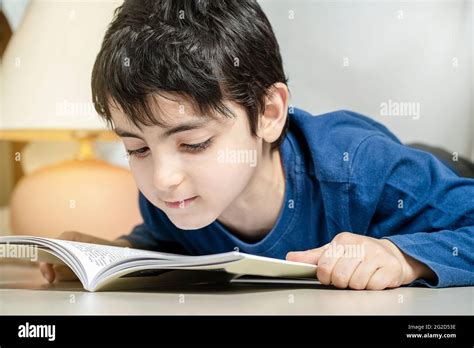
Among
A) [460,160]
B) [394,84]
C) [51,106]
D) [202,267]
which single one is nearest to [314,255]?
[202,267]

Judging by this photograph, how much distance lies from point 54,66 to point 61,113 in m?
0.09

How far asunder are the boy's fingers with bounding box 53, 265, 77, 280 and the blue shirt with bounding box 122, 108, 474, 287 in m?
0.19

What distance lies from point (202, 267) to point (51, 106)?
71 centimetres

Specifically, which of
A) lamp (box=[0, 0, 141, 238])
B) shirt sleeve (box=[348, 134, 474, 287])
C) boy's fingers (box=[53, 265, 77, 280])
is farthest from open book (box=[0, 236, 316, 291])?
lamp (box=[0, 0, 141, 238])

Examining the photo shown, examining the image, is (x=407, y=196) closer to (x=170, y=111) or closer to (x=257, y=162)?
(x=257, y=162)

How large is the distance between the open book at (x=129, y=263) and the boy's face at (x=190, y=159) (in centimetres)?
10

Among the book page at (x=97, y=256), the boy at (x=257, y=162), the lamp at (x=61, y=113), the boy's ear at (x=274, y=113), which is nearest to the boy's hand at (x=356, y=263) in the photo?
the boy at (x=257, y=162)

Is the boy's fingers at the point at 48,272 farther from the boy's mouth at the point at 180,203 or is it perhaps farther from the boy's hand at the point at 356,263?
the boy's hand at the point at 356,263

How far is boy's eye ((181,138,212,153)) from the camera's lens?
0.94 m

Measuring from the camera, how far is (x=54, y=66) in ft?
4.51

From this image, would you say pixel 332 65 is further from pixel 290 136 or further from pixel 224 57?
pixel 224 57

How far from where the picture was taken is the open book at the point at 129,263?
0.76 metres

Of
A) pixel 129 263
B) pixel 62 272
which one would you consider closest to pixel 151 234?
pixel 62 272

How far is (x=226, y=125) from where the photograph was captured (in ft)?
3.22
